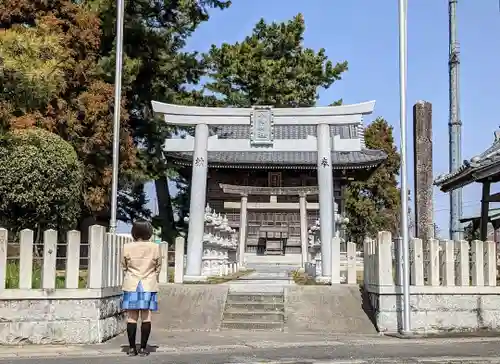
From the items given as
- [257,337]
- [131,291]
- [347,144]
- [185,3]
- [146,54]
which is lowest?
[257,337]

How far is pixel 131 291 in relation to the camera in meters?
7.68

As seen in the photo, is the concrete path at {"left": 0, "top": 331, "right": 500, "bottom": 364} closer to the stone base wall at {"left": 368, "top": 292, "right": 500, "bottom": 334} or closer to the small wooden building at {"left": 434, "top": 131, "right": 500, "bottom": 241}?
→ the stone base wall at {"left": 368, "top": 292, "right": 500, "bottom": 334}

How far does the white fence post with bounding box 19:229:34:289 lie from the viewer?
29.8 ft

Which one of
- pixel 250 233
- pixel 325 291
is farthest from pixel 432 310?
pixel 250 233

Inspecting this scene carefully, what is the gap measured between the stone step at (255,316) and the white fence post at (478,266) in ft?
10.6

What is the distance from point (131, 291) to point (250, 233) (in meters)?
22.0

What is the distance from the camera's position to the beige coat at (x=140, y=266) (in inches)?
304

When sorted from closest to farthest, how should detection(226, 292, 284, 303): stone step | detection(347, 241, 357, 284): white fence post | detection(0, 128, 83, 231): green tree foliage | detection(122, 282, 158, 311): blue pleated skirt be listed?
detection(122, 282, 158, 311): blue pleated skirt < detection(226, 292, 284, 303): stone step < detection(347, 241, 357, 284): white fence post < detection(0, 128, 83, 231): green tree foliage

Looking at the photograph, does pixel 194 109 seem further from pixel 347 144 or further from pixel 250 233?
pixel 250 233

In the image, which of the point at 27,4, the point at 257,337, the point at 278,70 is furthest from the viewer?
the point at 278,70

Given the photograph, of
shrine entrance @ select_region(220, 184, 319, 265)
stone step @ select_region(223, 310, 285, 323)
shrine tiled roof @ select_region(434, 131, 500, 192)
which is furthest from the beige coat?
shrine entrance @ select_region(220, 184, 319, 265)

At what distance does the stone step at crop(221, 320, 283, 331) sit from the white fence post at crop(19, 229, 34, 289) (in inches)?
131

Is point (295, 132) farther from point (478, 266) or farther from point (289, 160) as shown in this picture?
point (478, 266)

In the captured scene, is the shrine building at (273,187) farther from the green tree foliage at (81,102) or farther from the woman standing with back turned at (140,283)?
the woman standing with back turned at (140,283)
